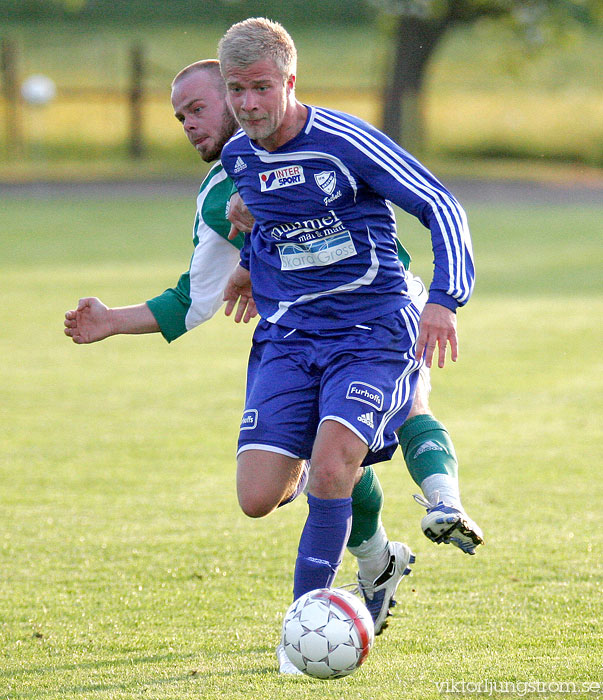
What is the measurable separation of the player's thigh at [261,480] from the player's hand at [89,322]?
0.82 m

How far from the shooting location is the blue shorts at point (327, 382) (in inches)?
149

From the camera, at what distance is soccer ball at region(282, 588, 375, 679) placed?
11.1 ft

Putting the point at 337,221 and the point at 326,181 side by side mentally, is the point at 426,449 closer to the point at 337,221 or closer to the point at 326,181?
Answer: the point at 337,221

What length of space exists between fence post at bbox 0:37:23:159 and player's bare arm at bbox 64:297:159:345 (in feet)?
87.4

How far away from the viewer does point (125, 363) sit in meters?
9.32

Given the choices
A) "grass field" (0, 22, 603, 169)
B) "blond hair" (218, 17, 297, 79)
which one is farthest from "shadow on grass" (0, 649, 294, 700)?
"grass field" (0, 22, 603, 169)

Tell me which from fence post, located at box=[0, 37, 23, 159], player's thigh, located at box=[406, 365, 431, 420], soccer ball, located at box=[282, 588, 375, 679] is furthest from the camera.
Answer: fence post, located at box=[0, 37, 23, 159]

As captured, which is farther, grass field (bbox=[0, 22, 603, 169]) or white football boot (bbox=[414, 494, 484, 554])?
grass field (bbox=[0, 22, 603, 169])

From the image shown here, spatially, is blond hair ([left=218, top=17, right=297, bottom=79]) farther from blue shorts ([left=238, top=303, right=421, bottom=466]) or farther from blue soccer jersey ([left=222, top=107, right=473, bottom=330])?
blue shorts ([left=238, top=303, right=421, bottom=466])

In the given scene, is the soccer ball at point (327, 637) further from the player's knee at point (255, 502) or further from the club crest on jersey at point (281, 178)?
the club crest on jersey at point (281, 178)

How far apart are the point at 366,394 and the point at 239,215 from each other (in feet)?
2.96

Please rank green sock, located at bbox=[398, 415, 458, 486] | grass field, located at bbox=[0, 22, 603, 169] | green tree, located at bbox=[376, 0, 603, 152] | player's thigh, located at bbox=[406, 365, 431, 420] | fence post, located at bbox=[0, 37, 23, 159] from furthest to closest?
grass field, located at bbox=[0, 22, 603, 169]
fence post, located at bbox=[0, 37, 23, 159]
green tree, located at bbox=[376, 0, 603, 152]
player's thigh, located at bbox=[406, 365, 431, 420]
green sock, located at bbox=[398, 415, 458, 486]

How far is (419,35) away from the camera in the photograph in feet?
96.7

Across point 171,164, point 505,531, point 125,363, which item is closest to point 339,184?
point 505,531
